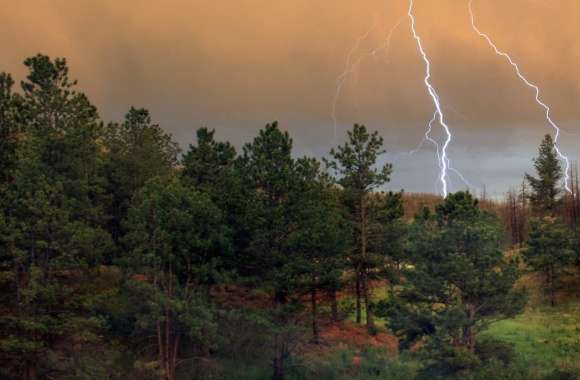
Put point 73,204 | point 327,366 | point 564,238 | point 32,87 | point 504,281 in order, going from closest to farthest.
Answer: point 504,281 < point 73,204 < point 32,87 < point 327,366 < point 564,238

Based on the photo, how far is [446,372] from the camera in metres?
23.1

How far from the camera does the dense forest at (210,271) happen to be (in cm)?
2102

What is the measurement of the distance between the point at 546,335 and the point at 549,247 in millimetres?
14616

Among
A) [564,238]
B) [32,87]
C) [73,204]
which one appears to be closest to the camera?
[73,204]

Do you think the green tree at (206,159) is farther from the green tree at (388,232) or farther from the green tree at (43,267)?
the green tree at (388,232)

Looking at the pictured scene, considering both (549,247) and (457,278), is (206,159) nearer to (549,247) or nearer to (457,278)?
(457,278)

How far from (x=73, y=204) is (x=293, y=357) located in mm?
13998

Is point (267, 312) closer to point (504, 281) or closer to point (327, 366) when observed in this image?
point (327, 366)

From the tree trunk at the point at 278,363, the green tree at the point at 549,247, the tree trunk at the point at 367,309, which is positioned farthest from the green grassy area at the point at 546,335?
the tree trunk at the point at 278,363

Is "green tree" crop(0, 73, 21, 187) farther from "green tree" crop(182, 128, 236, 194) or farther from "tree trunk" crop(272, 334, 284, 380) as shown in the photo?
"tree trunk" crop(272, 334, 284, 380)

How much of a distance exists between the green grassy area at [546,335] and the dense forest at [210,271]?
103 centimetres

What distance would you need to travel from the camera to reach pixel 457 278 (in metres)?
22.5

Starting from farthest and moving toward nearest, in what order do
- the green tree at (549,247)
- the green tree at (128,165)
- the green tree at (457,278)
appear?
the green tree at (549,247), the green tree at (128,165), the green tree at (457,278)

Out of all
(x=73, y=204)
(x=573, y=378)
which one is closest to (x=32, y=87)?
(x=73, y=204)
